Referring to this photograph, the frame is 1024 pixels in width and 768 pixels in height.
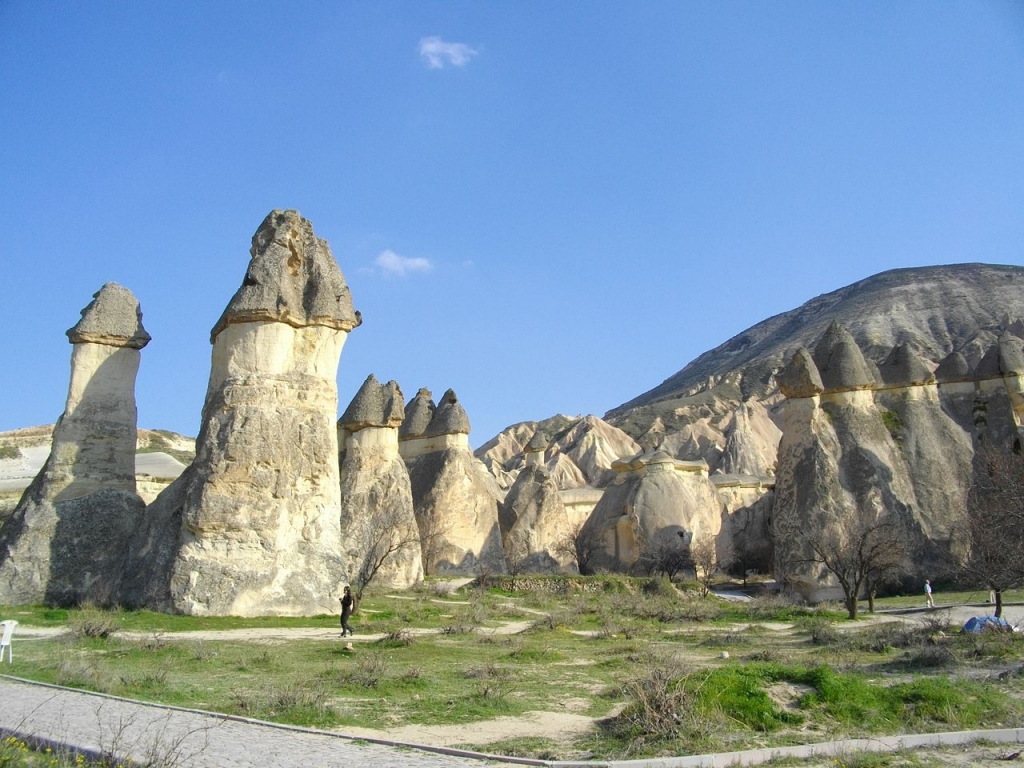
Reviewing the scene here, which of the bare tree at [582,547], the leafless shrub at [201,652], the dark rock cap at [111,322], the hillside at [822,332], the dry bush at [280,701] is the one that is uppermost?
the hillside at [822,332]

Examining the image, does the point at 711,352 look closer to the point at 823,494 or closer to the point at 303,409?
the point at 823,494

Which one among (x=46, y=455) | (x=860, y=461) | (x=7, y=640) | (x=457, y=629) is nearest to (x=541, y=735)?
(x=7, y=640)

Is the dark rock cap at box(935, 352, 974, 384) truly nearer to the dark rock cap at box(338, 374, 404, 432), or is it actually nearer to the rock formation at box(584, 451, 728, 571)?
the rock formation at box(584, 451, 728, 571)

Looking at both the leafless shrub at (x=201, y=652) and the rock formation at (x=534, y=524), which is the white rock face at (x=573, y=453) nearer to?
the rock formation at (x=534, y=524)

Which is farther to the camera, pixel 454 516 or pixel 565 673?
pixel 454 516

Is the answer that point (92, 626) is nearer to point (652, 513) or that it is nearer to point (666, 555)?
point (666, 555)

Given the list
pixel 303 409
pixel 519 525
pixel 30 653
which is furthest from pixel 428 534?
pixel 30 653

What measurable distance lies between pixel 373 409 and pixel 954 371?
19.5 m

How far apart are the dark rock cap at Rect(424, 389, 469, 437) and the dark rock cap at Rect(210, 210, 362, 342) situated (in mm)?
10535

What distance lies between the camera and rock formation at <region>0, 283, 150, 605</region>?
50.6 feet

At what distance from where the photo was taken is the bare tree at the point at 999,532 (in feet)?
48.3

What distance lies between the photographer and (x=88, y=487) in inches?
647

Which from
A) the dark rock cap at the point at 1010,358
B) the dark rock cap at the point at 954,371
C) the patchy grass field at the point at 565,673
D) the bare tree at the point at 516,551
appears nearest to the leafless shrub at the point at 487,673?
the patchy grass field at the point at 565,673

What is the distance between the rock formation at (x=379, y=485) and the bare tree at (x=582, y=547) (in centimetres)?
738
